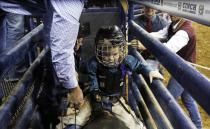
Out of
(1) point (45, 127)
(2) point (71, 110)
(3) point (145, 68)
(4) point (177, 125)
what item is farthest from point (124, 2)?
(4) point (177, 125)

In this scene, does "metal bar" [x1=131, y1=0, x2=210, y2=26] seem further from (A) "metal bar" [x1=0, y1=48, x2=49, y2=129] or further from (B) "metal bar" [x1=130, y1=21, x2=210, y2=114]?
(A) "metal bar" [x1=0, y1=48, x2=49, y2=129]

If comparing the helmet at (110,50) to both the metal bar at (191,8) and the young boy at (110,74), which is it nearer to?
the young boy at (110,74)

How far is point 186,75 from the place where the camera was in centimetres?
154

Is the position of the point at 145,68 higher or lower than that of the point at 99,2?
lower

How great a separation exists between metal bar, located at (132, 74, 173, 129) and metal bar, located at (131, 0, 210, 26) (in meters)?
0.93

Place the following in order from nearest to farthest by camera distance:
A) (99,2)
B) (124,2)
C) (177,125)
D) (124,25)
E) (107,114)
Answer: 1. (177,125)
2. (107,114)
3. (124,2)
4. (124,25)
5. (99,2)

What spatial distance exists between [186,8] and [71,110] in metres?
1.77

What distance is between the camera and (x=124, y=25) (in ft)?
10.7

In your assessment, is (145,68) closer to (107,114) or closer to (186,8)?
(107,114)

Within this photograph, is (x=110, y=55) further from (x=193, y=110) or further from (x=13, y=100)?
(x=193, y=110)

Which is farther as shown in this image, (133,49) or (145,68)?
(133,49)

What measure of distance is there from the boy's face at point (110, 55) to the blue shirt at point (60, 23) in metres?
0.59

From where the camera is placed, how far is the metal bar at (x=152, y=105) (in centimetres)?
211

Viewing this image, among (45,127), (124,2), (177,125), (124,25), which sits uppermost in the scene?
(124,2)
